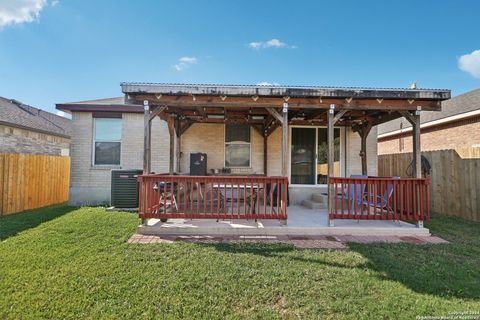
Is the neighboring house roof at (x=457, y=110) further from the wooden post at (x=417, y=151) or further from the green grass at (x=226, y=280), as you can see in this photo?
the green grass at (x=226, y=280)

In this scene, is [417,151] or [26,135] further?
[26,135]

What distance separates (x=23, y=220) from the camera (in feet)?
18.3

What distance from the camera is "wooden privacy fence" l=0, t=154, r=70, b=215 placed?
644 cm

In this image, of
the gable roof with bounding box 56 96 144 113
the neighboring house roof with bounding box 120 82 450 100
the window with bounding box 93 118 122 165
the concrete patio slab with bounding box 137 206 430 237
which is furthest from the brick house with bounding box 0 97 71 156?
the concrete patio slab with bounding box 137 206 430 237

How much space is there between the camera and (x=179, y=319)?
2211 millimetres

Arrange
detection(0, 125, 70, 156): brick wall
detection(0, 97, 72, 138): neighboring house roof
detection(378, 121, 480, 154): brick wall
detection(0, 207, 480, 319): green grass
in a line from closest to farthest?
detection(0, 207, 480, 319): green grass
detection(378, 121, 480, 154): brick wall
detection(0, 125, 70, 156): brick wall
detection(0, 97, 72, 138): neighboring house roof

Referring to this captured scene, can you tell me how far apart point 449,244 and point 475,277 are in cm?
Answer: 147

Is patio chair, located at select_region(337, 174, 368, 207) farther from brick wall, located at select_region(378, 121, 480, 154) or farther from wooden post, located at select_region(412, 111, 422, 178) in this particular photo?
brick wall, located at select_region(378, 121, 480, 154)

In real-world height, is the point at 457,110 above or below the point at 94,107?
above

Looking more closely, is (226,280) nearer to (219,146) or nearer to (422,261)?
(422,261)

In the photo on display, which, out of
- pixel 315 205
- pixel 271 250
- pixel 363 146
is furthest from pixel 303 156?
pixel 271 250

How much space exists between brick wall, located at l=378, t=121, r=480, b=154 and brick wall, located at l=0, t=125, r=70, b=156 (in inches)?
718

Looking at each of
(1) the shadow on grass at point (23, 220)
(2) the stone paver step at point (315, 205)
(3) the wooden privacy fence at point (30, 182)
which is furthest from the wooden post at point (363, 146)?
(3) the wooden privacy fence at point (30, 182)

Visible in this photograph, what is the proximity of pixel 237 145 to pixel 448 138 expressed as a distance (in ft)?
28.6
